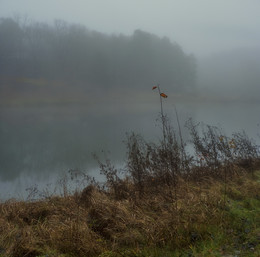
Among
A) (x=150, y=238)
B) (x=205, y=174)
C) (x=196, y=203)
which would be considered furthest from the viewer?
(x=205, y=174)

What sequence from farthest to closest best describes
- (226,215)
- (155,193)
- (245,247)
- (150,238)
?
(155,193) < (226,215) < (150,238) < (245,247)

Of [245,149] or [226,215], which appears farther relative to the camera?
[245,149]

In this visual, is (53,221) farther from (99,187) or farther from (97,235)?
(99,187)

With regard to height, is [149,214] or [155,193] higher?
[155,193]

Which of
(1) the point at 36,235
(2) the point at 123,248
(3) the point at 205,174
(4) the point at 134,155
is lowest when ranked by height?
(2) the point at 123,248

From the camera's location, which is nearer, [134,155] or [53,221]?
[53,221]

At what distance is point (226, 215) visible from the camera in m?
3.72

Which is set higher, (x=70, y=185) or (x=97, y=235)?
(x=70, y=185)

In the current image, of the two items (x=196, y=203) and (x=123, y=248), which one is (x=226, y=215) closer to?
(x=196, y=203)

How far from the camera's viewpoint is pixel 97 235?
346cm

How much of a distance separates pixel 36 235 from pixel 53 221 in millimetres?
600

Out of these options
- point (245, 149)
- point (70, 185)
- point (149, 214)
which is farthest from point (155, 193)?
point (245, 149)

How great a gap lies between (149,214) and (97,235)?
1.09m

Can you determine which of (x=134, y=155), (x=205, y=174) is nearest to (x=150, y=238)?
(x=134, y=155)
